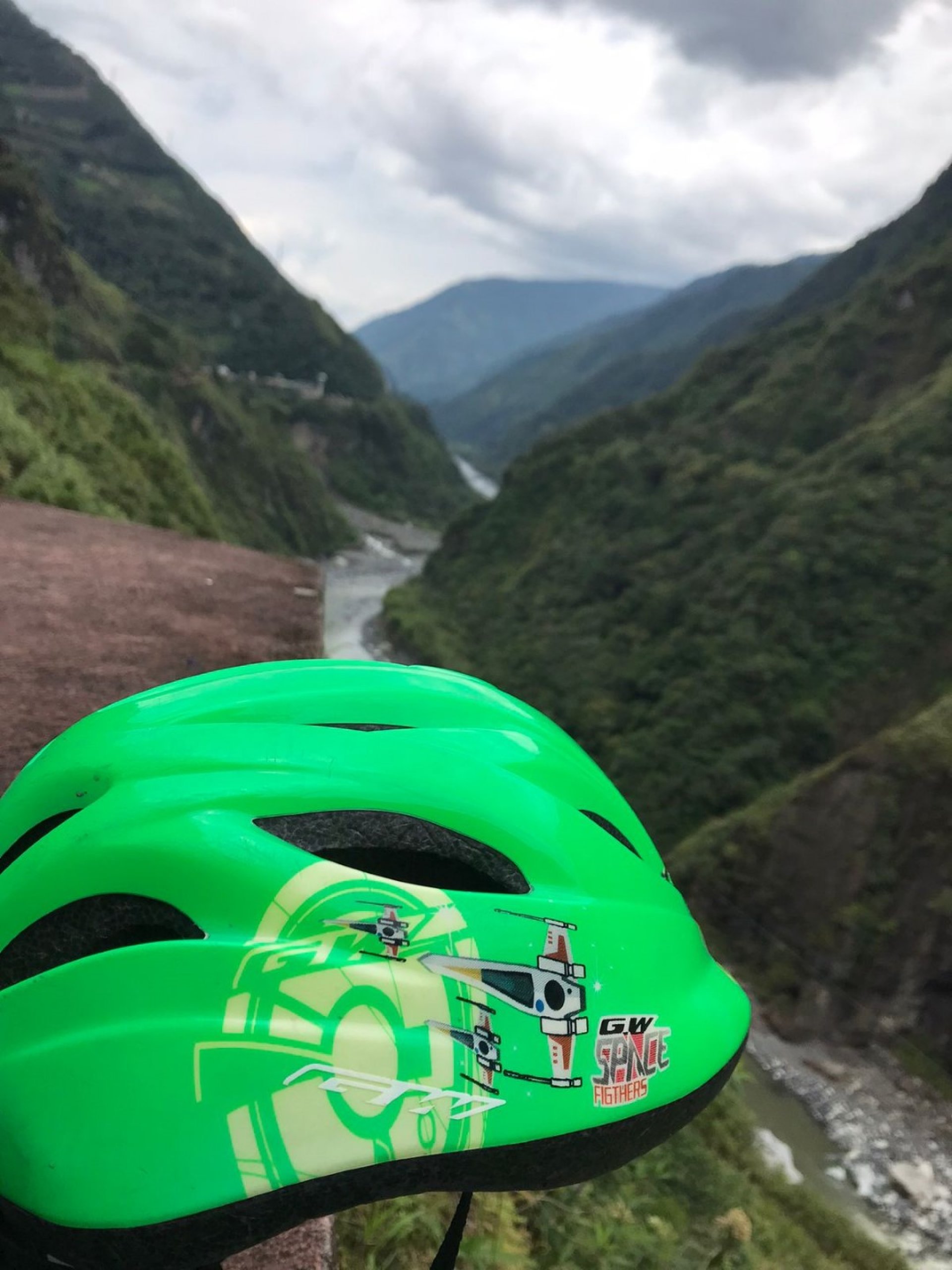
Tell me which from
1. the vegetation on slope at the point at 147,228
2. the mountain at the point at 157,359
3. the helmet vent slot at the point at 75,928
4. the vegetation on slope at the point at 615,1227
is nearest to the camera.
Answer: the helmet vent slot at the point at 75,928

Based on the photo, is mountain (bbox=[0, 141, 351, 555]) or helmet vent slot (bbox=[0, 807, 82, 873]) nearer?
helmet vent slot (bbox=[0, 807, 82, 873])

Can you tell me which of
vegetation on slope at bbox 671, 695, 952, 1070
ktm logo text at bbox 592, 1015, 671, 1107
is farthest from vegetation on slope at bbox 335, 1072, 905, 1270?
vegetation on slope at bbox 671, 695, 952, 1070

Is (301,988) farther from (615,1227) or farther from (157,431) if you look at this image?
(157,431)

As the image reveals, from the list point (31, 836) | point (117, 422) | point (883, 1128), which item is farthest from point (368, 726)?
point (883, 1128)

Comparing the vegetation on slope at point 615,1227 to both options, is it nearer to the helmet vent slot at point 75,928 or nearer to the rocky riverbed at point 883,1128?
the helmet vent slot at point 75,928

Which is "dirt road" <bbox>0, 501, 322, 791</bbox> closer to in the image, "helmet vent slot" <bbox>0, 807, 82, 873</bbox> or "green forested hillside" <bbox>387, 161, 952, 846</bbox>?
"helmet vent slot" <bbox>0, 807, 82, 873</bbox>

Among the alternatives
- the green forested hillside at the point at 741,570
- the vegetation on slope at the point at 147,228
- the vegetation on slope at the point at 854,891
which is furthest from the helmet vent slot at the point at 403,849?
the vegetation on slope at the point at 147,228
